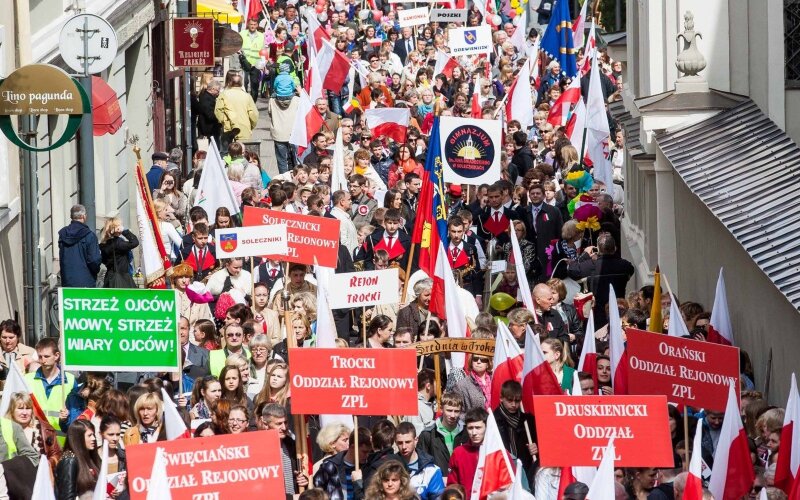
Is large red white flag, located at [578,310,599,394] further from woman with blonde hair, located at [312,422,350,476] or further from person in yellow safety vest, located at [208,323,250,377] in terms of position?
person in yellow safety vest, located at [208,323,250,377]

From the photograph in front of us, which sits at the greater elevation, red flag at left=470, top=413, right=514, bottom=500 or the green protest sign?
the green protest sign

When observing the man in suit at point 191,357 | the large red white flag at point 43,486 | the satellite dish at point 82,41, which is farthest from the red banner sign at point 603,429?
the satellite dish at point 82,41

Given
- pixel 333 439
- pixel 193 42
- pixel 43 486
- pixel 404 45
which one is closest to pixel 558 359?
pixel 333 439

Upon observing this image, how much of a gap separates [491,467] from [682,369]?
5.58 ft

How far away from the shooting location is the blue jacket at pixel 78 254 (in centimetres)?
2014

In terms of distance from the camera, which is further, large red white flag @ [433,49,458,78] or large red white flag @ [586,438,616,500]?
large red white flag @ [433,49,458,78]

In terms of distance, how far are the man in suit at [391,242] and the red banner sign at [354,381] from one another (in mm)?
6923

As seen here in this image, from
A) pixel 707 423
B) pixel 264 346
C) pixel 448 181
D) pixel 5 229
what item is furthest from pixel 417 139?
pixel 707 423

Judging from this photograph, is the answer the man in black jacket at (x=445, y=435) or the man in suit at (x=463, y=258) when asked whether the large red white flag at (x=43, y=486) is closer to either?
the man in black jacket at (x=445, y=435)

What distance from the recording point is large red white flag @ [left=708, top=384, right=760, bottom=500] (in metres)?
12.2

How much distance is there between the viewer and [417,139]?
1112 inches

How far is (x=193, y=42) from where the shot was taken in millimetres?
32906

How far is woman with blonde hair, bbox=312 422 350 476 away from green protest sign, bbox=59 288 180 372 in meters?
1.59

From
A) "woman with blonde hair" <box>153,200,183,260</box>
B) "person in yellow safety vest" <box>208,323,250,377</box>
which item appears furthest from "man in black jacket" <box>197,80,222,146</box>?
"person in yellow safety vest" <box>208,323,250,377</box>
